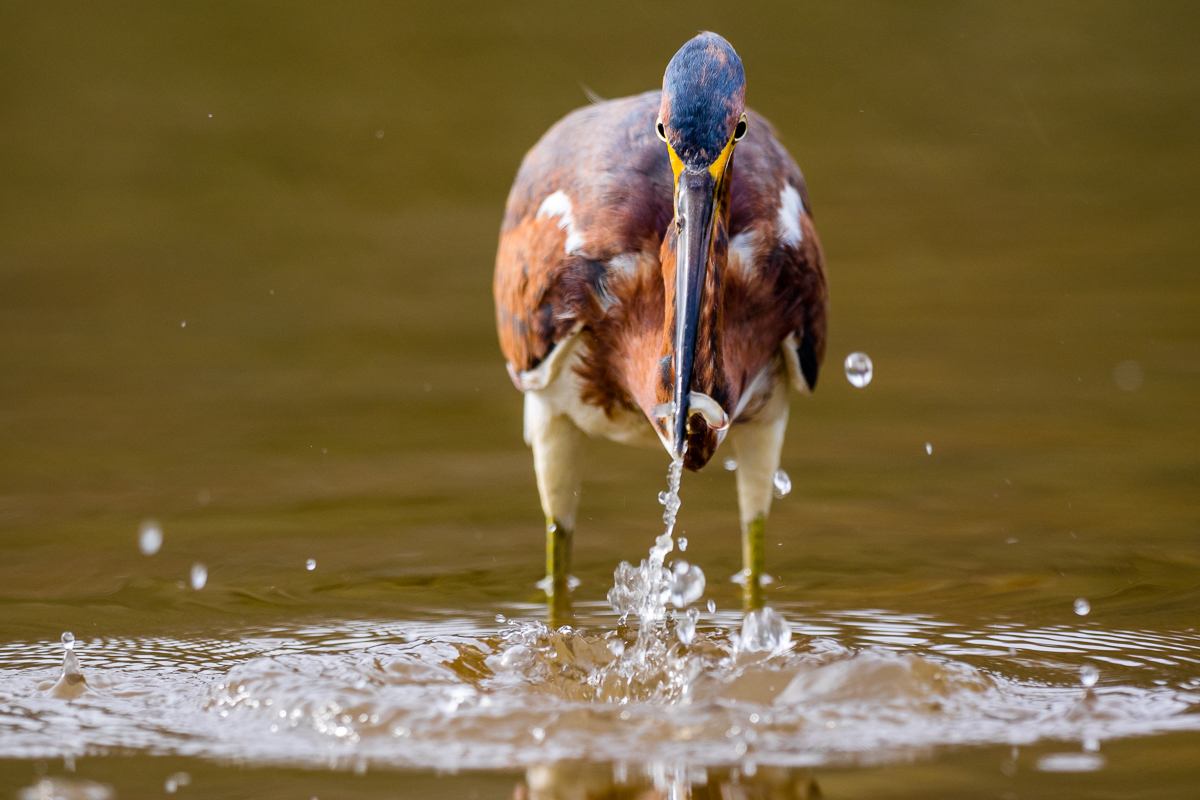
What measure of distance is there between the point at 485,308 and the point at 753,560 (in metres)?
4.68

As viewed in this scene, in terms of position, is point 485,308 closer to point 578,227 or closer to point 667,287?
point 578,227

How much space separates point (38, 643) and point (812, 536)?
2.63 metres

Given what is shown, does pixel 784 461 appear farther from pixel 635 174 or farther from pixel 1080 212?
pixel 1080 212

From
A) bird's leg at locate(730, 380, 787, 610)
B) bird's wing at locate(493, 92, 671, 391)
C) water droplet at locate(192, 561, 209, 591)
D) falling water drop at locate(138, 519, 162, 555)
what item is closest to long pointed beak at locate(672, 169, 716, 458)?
bird's wing at locate(493, 92, 671, 391)

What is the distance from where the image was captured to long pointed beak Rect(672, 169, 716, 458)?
4250mm

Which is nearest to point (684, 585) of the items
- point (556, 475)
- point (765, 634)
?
point (765, 634)

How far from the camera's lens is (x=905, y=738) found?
3.92 meters

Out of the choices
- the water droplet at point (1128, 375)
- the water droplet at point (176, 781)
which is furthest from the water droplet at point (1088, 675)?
the water droplet at point (1128, 375)

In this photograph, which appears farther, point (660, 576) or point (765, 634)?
point (660, 576)

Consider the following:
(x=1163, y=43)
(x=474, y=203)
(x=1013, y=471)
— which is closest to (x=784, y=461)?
(x=1013, y=471)

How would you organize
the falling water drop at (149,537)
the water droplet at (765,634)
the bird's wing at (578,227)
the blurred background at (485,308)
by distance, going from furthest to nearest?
1. the falling water drop at (149,537)
2. the blurred background at (485,308)
3. the bird's wing at (578,227)
4. the water droplet at (765,634)

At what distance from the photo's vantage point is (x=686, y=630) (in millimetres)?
4719

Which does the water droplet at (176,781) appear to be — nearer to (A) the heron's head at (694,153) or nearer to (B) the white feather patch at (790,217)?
(A) the heron's head at (694,153)

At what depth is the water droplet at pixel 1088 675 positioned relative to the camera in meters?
4.36
